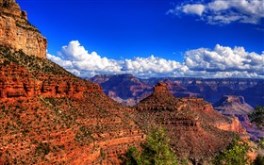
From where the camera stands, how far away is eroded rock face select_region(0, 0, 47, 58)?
8657cm

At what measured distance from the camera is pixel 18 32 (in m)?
92.0

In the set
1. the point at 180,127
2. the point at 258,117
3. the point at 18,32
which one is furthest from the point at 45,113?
the point at 180,127

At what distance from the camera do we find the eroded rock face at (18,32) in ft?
284

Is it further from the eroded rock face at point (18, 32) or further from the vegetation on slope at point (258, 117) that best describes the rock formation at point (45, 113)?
the vegetation on slope at point (258, 117)

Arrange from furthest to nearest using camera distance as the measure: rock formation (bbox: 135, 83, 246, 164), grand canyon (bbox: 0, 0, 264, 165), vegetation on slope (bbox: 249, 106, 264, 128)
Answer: rock formation (bbox: 135, 83, 246, 164) < vegetation on slope (bbox: 249, 106, 264, 128) < grand canyon (bbox: 0, 0, 264, 165)

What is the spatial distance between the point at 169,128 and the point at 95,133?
57678mm

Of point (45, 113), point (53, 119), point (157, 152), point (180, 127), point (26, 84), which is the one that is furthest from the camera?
point (180, 127)

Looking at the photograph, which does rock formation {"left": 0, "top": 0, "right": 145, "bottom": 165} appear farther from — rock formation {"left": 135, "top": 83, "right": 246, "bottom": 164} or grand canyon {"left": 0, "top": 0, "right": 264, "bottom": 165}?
rock formation {"left": 135, "top": 83, "right": 246, "bottom": 164}

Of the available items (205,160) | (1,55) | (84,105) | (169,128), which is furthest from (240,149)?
(169,128)

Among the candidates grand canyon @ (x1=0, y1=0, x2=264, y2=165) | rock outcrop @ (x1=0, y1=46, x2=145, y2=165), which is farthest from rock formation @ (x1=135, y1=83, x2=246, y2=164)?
rock outcrop @ (x1=0, y1=46, x2=145, y2=165)

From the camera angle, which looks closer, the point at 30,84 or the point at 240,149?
the point at 240,149

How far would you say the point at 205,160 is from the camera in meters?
143

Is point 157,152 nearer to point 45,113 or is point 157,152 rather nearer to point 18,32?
point 45,113

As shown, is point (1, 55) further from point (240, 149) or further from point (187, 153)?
point (187, 153)
